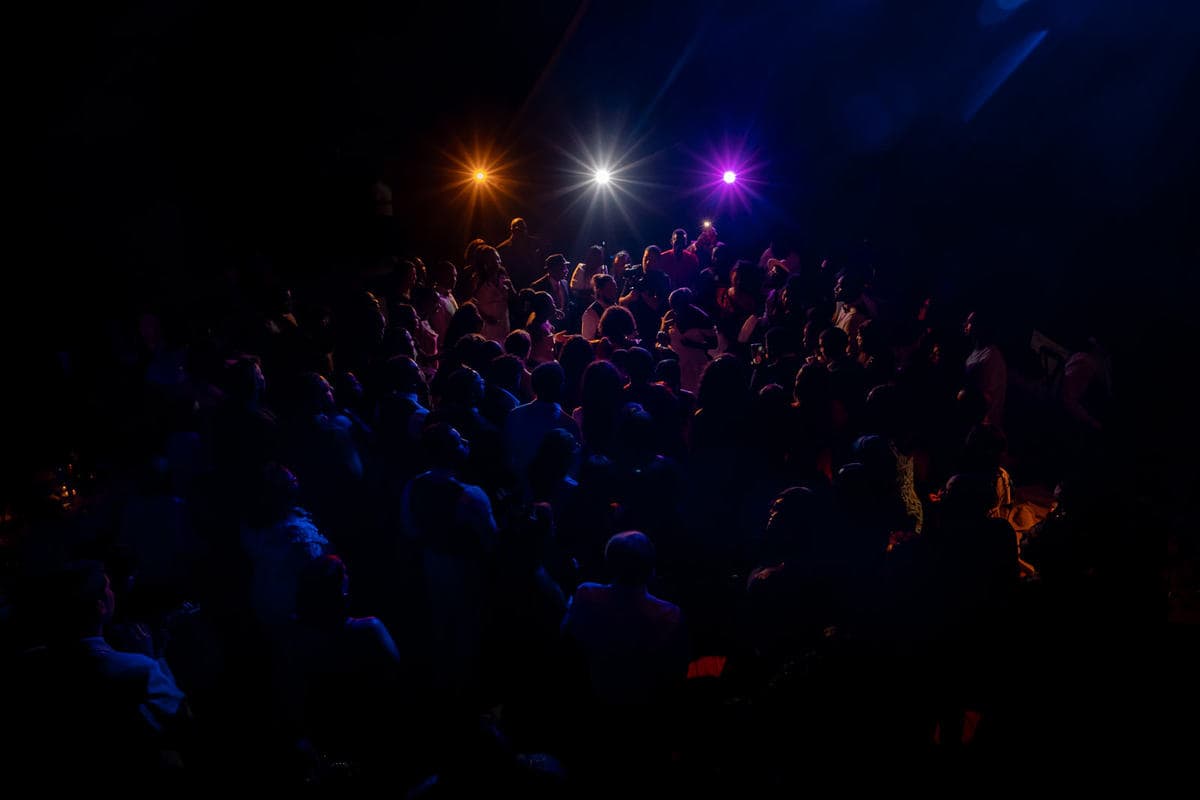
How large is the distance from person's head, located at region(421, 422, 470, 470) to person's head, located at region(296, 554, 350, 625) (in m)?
0.81

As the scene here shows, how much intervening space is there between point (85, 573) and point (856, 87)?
47.2ft

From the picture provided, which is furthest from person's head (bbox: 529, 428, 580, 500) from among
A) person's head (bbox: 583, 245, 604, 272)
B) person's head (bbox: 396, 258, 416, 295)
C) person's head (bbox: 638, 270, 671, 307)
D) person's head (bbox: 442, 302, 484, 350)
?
person's head (bbox: 583, 245, 604, 272)

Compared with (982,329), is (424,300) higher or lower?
higher

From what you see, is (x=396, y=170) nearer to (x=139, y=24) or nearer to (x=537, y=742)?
(x=139, y=24)

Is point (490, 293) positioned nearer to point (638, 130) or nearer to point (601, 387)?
point (601, 387)

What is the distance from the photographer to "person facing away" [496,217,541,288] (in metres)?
8.11

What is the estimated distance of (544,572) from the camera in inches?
107

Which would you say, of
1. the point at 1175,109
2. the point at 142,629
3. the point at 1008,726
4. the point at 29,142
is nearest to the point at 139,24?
the point at 29,142

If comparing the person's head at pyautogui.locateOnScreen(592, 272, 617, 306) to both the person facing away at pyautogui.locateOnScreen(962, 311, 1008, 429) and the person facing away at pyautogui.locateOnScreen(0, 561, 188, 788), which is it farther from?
the person facing away at pyautogui.locateOnScreen(0, 561, 188, 788)

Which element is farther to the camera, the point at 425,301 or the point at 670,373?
the point at 425,301

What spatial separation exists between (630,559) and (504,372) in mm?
2086

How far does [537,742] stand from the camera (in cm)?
299

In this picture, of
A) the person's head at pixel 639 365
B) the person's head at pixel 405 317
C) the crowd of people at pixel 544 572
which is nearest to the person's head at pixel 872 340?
the crowd of people at pixel 544 572

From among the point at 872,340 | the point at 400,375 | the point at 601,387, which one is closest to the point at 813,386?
the point at 872,340
